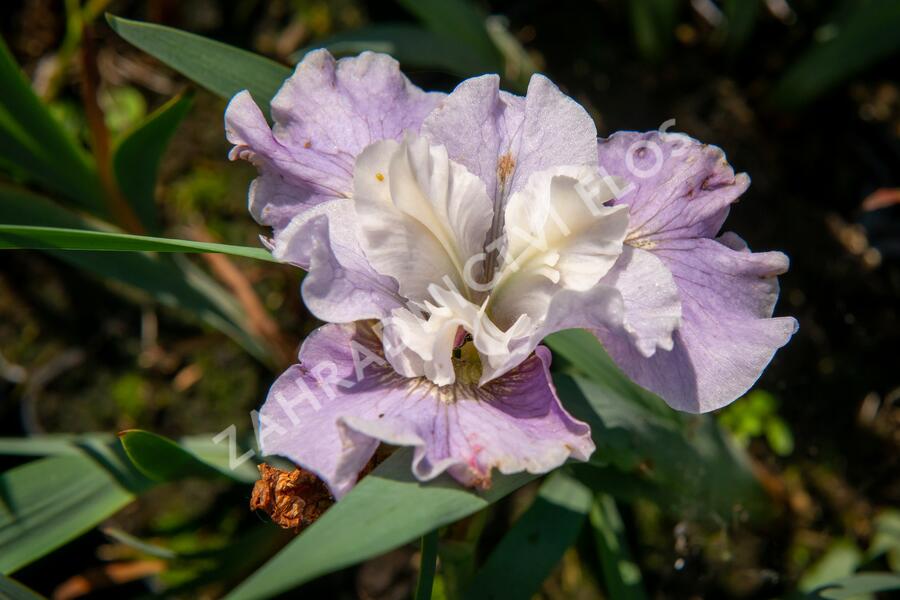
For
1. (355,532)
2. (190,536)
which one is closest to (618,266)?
(355,532)

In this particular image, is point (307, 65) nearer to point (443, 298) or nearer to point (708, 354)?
point (443, 298)

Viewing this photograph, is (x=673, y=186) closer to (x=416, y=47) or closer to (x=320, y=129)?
(x=320, y=129)

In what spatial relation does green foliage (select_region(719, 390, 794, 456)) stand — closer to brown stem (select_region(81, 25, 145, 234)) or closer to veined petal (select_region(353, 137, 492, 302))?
veined petal (select_region(353, 137, 492, 302))

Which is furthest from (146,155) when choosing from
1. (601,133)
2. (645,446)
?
(601,133)

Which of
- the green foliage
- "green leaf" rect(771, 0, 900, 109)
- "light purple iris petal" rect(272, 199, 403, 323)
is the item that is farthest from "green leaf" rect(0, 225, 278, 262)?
"green leaf" rect(771, 0, 900, 109)

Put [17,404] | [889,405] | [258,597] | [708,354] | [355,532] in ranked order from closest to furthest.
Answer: [258,597], [355,532], [708,354], [889,405], [17,404]

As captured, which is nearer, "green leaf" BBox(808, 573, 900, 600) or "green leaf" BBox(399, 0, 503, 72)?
Answer: "green leaf" BBox(808, 573, 900, 600)

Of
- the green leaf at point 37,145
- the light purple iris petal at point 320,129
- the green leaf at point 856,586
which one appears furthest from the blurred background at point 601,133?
the light purple iris petal at point 320,129
